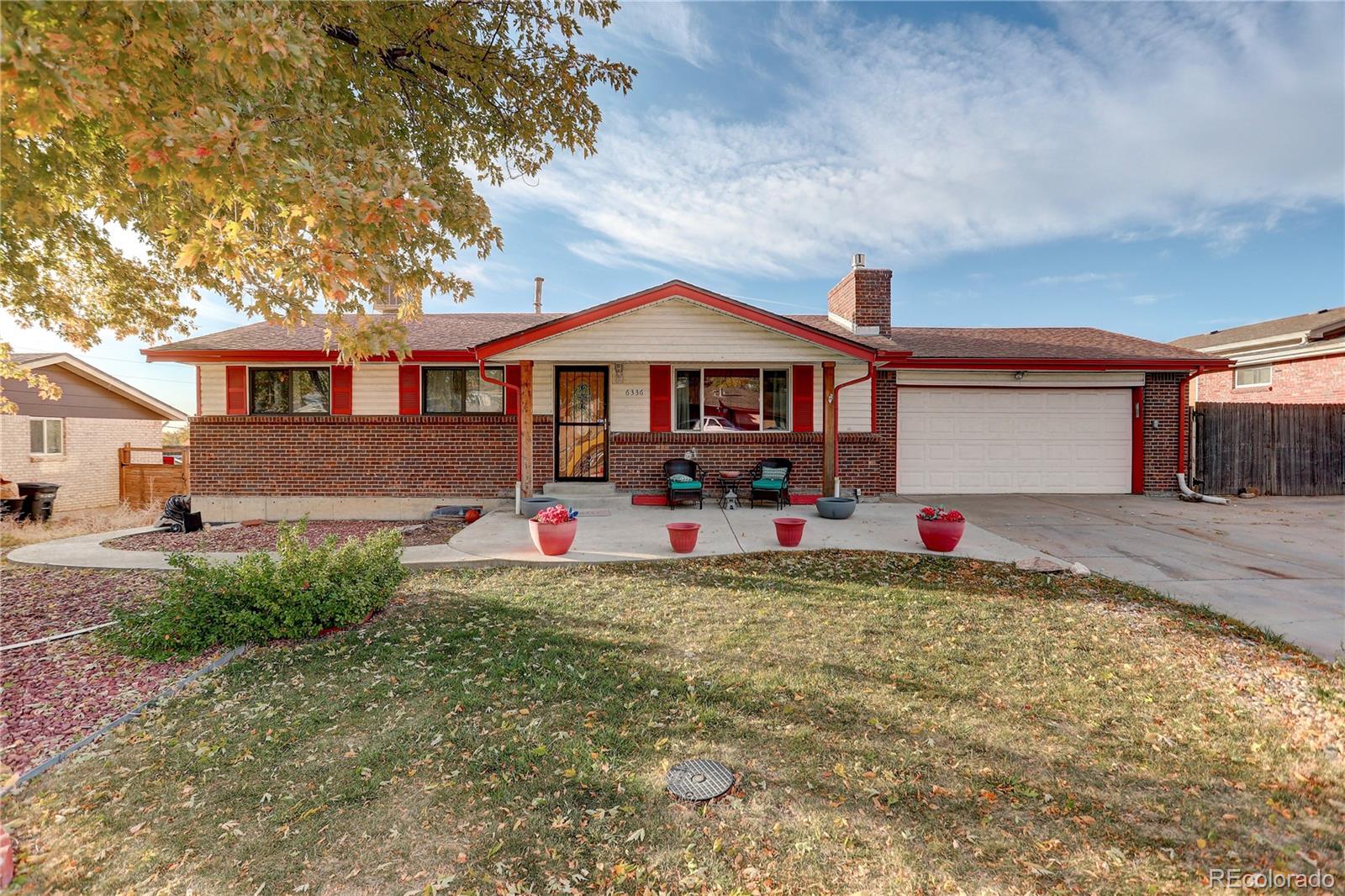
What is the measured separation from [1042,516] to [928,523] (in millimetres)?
3577

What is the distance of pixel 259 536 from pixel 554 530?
575 centimetres

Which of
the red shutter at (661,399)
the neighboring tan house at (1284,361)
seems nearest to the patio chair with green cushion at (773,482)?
the red shutter at (661,399)

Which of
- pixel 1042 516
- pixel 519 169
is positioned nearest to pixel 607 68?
pixel 519 169

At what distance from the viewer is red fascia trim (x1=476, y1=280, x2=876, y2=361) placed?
8.50 meters

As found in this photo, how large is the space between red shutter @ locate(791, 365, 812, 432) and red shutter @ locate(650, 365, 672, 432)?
2346mm

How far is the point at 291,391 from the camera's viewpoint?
10297mm

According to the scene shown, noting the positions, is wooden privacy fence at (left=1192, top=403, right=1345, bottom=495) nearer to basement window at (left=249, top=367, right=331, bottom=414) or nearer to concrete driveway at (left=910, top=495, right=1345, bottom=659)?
concrete driveway at (left=910, top=495, right=1345, bottom=659)

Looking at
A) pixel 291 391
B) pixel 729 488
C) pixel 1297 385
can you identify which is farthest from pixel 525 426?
pixel 1297 385

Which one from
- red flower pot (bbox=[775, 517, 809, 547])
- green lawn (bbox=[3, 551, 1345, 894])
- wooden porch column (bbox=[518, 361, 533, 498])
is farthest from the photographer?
wooden porch column (bbox=[518, 361, 533, 498])

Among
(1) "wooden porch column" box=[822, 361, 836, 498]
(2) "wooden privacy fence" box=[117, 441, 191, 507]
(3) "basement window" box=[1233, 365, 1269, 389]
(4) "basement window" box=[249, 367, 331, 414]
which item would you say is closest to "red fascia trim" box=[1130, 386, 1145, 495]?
(1) "wooden porch column" box=[822, 361, 836, 498]

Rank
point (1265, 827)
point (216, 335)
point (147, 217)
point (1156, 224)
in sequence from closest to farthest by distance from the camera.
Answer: point (1265, 827), point (147, 217), point (216, 335), point (1156, 224)

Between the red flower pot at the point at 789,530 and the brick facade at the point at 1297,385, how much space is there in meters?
12.7

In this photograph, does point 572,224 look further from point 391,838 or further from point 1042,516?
point 391,838

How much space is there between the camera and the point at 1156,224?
46.8 feet
